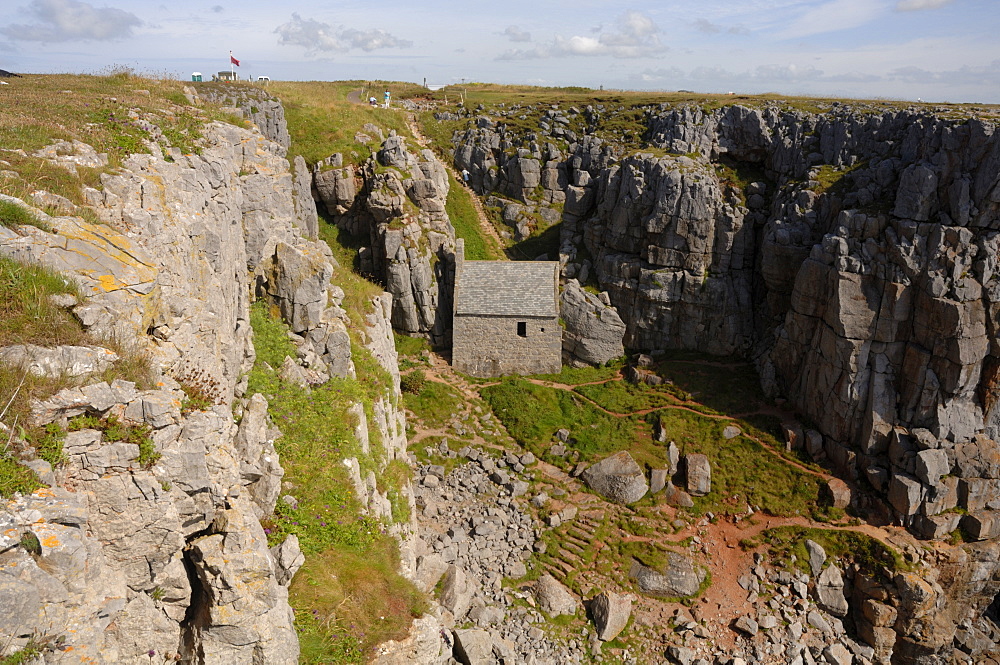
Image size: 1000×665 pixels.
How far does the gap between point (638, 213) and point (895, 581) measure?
2572 centimetres

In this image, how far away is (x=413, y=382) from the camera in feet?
110

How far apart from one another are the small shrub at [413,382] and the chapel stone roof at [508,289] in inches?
194

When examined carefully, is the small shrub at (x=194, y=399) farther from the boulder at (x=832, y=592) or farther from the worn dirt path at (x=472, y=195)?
the worn dirt path at (x=472, y=195)

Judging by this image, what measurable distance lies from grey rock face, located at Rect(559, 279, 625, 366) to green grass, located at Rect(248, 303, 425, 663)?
799 inches

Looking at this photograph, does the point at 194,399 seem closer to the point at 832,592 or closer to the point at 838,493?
the point at 832,592

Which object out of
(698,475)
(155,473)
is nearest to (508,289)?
(698,475)

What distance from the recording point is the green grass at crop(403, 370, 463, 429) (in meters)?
32.1

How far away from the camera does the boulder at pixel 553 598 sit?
74.4 feet

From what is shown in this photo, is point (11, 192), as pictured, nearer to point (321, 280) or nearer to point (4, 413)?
point (4, 413)

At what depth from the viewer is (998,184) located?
27.2 metres

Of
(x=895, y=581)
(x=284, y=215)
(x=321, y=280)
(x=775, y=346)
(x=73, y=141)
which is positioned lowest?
(x=895, y=581)

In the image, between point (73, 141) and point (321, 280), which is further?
point (321, 280)

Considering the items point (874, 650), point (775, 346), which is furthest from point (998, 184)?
point (874, 650)

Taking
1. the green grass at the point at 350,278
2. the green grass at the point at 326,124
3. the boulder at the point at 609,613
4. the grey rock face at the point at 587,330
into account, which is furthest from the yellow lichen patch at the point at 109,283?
the green grass at the point at 326,124
